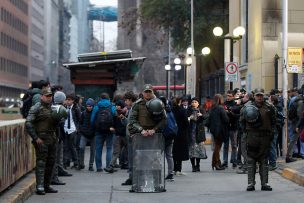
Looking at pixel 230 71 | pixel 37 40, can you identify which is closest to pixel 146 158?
pixel 230 71

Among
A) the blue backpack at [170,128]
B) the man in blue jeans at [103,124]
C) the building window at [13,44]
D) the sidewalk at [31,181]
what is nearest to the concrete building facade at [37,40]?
the building window at [13,44]

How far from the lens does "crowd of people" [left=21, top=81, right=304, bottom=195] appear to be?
43.5 ft

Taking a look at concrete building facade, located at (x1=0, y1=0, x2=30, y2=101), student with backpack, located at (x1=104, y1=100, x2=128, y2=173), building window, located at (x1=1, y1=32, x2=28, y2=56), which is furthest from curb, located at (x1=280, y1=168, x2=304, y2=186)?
building window, located at (x1=1, y1=32, x2=28, y2=56)

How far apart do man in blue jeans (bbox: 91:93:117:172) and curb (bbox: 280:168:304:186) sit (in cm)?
407

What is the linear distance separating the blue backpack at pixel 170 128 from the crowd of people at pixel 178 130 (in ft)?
0.23

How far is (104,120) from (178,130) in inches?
89.7

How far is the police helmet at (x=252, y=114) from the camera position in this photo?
522 inches

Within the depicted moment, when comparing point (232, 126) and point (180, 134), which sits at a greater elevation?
point (232, 126)

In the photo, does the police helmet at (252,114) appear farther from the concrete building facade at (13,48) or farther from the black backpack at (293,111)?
the concrete building facade at (13,48)

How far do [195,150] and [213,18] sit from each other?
3288 cm

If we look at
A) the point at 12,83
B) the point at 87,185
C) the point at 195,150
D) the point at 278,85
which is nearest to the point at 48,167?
the point at 87,185

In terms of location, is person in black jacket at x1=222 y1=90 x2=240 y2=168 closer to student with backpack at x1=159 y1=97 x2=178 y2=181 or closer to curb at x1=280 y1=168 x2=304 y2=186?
curb at x1=280 y1=168 x2=304 y2=186

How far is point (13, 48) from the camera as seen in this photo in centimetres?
10825

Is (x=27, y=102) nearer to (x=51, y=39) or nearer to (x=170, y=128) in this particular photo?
(x=170, y=128)
